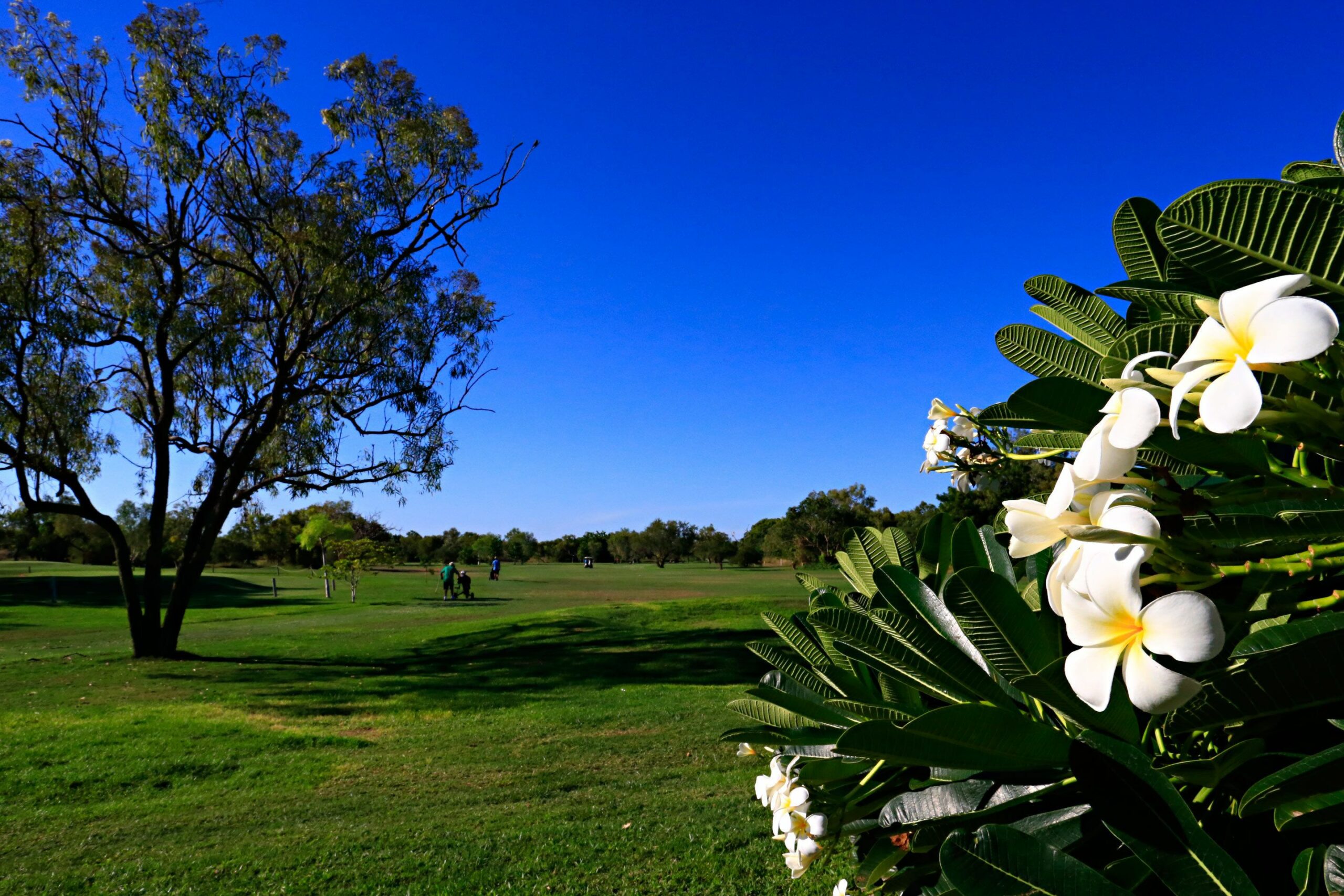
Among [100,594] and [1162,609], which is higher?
[1162,609]

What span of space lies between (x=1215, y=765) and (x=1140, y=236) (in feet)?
1.37

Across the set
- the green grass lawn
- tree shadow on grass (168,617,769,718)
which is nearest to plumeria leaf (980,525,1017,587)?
the green grass lawn

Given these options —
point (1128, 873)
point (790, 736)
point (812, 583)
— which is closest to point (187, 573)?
point (812, 583)

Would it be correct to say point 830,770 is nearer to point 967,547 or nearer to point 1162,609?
point 967,547

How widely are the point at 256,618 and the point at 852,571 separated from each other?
2309 centimetres

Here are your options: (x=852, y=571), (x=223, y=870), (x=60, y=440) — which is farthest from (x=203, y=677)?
(x=852, y=571)

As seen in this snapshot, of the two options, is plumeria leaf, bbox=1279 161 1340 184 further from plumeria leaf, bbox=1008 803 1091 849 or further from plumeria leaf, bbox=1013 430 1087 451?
plumeria leaf, bbox=1008 803 1091 849

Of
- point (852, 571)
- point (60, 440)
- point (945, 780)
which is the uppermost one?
point (60, 440)

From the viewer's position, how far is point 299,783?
Result: 20.6 feet

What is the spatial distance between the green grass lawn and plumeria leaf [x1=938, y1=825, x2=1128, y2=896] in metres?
3.53

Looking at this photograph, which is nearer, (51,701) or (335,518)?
(51,701)

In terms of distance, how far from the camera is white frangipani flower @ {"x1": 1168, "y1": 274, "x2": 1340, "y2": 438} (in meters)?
0.39

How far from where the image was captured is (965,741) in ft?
1.87

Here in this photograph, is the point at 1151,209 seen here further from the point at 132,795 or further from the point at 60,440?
the point at 60,440
